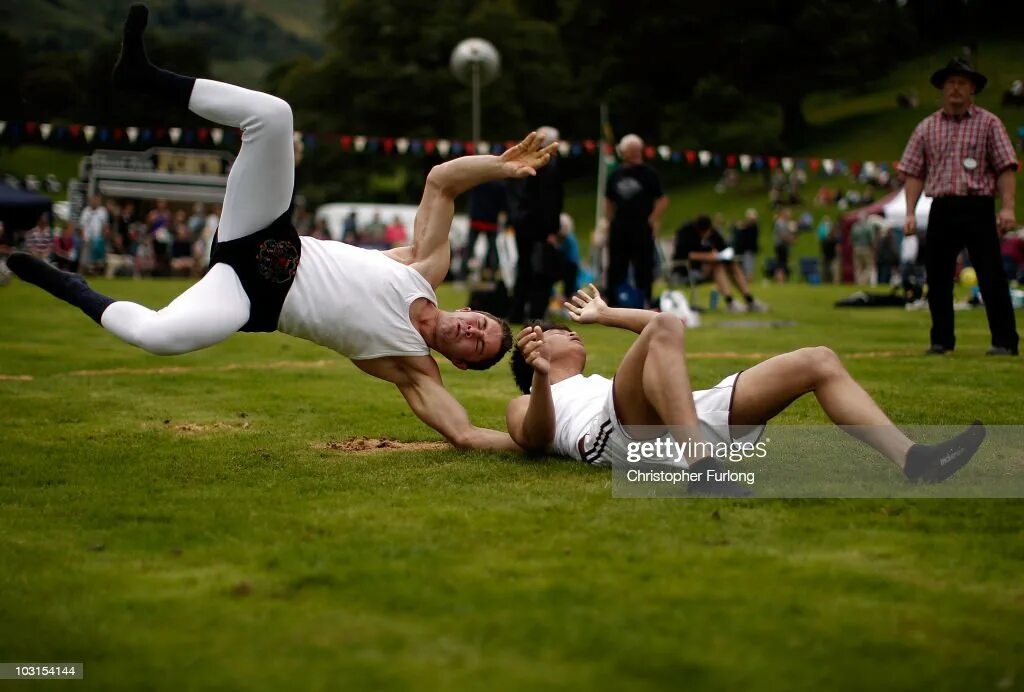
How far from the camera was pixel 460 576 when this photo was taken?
4.14 meters

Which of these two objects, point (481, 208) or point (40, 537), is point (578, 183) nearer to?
point (481, 208)

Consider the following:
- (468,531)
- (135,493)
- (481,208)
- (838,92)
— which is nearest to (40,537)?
(135,493)

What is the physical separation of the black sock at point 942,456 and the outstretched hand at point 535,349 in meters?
1.65

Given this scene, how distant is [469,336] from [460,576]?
8.21ft

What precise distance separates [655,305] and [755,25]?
1942 inches

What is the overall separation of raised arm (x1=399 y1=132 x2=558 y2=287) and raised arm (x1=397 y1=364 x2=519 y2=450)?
0.58 meters

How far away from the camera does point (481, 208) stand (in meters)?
21.7

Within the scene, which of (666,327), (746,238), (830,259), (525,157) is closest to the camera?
(666,327)

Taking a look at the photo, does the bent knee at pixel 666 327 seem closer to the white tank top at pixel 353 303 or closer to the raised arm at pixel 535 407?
the raised arm at pixel 535 407

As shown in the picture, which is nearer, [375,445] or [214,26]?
[375,445]

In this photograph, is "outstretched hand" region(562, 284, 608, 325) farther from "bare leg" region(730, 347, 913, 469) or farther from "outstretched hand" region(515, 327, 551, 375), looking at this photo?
"bare leg" region(730, 347, 913, 469)

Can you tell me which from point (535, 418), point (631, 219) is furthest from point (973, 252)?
point (535, 418)

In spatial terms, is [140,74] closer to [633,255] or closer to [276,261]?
[276,261]

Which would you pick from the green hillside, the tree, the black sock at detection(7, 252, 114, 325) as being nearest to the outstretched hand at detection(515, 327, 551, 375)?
the black sock at detection(7, 252, 114, 325)
